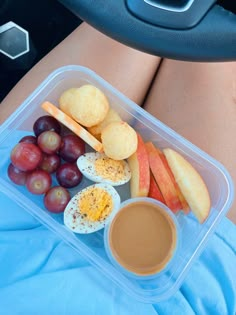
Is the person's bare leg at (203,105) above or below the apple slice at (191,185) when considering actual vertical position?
above

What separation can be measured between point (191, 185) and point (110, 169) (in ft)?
0.41

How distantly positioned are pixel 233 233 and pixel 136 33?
1.10 feet

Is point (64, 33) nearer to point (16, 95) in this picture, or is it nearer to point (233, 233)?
point (16, 95)

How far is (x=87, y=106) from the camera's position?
75cm

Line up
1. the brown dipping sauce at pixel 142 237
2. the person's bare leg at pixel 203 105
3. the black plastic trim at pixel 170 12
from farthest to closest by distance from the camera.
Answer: the person's bare leg at pixel 203 105, the brown dipping sauce at pixel 142 237, the black plastic trim at pixel 170 12

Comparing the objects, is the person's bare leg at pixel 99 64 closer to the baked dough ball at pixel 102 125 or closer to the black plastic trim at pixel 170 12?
the baked dough ball at pixel 102 125

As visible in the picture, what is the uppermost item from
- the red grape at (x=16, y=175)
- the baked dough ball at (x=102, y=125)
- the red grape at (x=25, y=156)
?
the baked dough ball at (x=102, y=125)

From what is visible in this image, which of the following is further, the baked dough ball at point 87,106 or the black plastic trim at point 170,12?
the baked dough ball at point 87,106

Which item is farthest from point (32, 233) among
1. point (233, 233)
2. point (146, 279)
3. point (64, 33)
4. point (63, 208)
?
point (64, 33)

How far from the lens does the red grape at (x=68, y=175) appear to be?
77cm

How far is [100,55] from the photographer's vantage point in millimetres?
849

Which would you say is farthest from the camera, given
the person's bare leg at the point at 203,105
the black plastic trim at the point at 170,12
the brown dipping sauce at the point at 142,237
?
Result: the person's bare leg at the point at 203,105

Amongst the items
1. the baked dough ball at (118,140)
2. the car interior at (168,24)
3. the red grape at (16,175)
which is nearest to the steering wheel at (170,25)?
the car interior at (168,24)

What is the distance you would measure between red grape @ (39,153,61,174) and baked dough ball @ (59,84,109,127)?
7 cm
